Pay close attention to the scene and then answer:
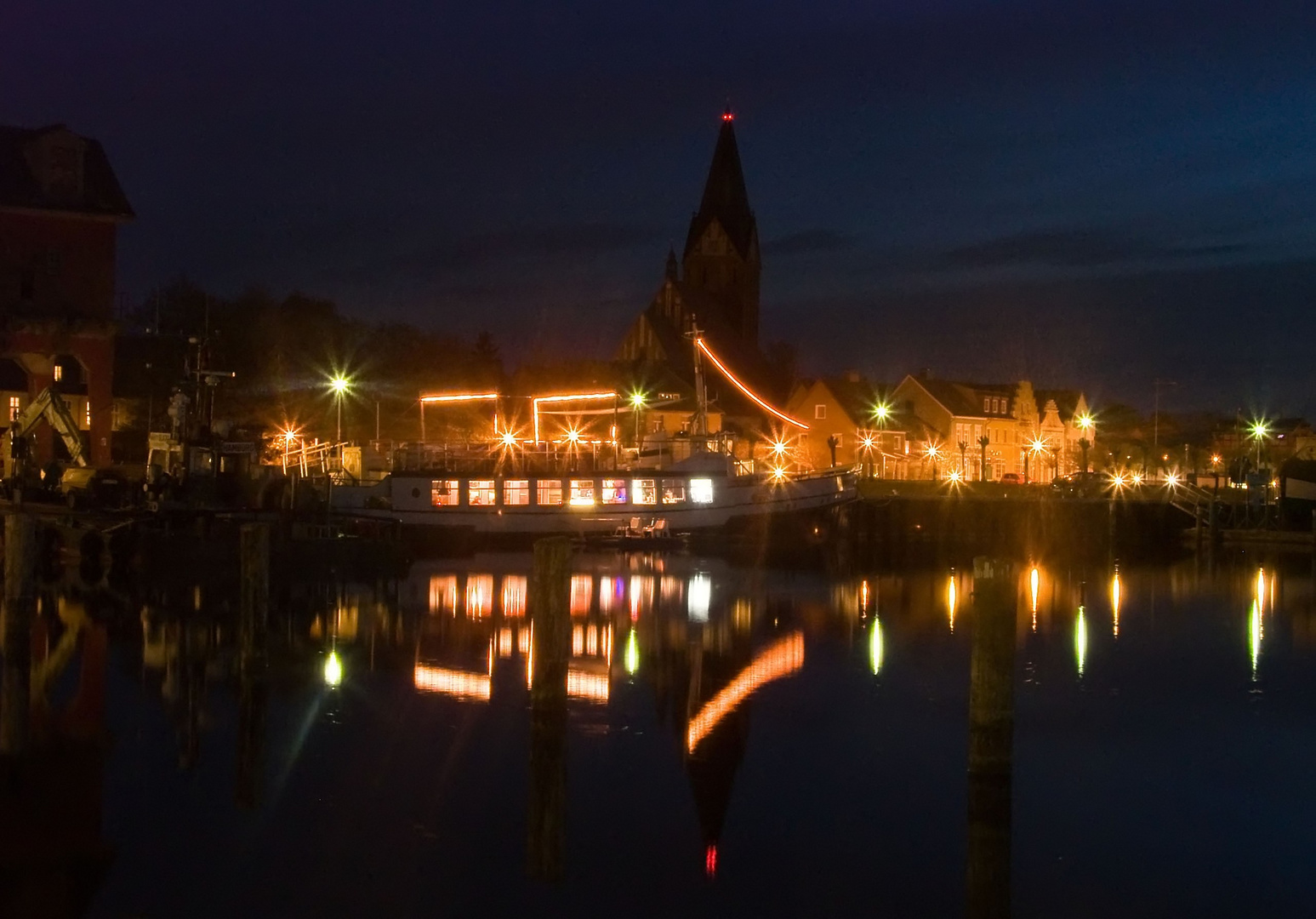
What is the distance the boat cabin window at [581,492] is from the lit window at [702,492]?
3796 mm

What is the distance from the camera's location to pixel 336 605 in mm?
31922

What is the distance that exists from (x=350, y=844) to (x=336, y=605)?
720 inches

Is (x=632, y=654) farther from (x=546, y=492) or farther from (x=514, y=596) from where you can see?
(x=546, y=492)

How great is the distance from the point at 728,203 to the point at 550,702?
95.5m

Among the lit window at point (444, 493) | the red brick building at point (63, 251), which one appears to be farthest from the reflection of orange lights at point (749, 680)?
the red brick building at point (63, 251)

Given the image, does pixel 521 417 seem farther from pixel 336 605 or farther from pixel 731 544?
pixel 336 605

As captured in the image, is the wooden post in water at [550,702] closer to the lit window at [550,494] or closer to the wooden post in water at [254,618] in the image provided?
the wooden post in water at [254,618]

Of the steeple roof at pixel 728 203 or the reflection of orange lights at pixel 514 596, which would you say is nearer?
the reflection of orange lights at pixel 514 596

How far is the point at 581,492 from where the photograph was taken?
2085 inches

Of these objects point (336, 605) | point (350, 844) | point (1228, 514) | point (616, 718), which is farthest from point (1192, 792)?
point (1228, 514)

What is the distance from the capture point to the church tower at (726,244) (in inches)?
4316

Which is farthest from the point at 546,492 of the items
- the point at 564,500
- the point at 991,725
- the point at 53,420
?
the point at 991,725

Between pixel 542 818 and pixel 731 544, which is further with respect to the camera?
pixel 731 544

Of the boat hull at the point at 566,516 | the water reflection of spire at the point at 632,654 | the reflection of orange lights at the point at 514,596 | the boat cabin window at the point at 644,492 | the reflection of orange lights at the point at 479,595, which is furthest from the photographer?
the boat cabin window at the point at 644,492
